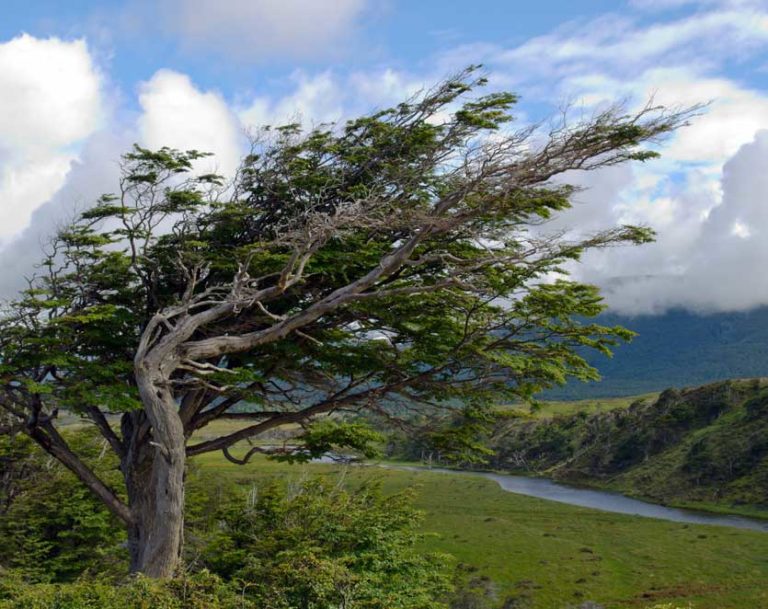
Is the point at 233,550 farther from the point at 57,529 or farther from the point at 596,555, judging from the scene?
the point at 596,555

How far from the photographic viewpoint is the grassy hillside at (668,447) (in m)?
67.0

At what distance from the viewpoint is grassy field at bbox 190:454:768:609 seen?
3266cm

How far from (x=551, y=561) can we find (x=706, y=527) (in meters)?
16.7

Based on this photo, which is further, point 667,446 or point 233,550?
point 667,446

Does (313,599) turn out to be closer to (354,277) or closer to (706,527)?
(354,277)

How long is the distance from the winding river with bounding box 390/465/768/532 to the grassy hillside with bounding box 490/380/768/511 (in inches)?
124

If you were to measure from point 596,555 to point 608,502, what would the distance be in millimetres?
27502

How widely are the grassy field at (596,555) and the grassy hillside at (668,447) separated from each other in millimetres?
8733

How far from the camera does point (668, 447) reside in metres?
81.5

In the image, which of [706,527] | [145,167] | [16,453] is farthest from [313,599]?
[706,527]

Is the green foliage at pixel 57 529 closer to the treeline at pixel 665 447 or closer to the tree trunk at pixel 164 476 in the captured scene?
the tree trunk at pixel 164 476

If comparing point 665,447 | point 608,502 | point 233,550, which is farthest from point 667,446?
point 233,550

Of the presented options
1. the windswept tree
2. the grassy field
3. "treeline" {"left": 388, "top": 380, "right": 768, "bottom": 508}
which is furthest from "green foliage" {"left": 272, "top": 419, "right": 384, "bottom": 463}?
"treeline" {"left": 388, "top": 380, "right": 768, "bottom": 508}

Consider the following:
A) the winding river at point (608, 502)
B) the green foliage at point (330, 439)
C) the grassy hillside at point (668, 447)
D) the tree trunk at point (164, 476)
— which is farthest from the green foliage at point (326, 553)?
the winding river at point (608, 502)
